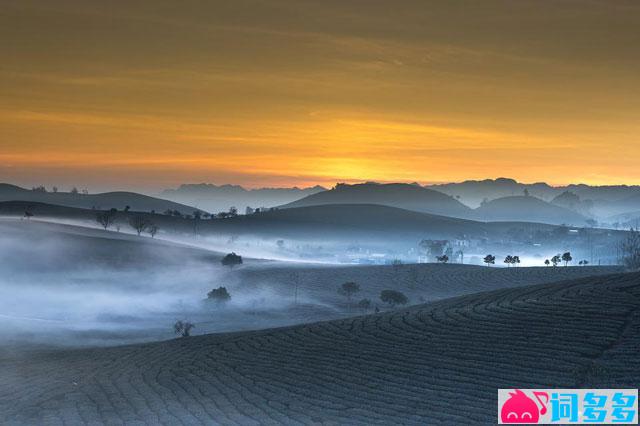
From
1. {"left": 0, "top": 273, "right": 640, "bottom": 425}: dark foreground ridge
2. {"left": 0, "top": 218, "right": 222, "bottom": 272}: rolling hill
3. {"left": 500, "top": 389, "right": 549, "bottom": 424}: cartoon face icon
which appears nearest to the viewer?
{"left": 500, "top": 389, "right": 549, "bottom": 424}: cartoon face icon

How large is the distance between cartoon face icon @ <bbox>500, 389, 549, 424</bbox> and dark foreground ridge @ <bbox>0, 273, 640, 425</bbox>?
25.7 inches

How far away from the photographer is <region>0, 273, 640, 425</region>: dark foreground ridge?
3250 centimetres

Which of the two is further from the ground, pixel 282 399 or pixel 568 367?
pixel 568 367

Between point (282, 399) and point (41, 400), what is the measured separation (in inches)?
435

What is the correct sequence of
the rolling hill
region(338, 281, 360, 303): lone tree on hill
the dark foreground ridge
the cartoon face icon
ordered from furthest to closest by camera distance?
the rolling hill
region(338, 281, 360, 303): lone tree on hill
the dark foreground ridge
the cartoon face icon

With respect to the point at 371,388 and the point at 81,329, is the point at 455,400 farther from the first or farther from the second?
the point at 81,329

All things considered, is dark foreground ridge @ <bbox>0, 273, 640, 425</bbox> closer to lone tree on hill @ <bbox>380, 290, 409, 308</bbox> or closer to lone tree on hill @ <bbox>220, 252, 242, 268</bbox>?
lone tree on hill @ <bbox>380, 290, 409, 308</bbox>

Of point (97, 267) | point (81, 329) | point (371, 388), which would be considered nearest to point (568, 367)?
point (371, 388)

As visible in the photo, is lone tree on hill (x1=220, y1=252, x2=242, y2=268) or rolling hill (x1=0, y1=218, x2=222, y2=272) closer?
rolling hill (x1=0, y1=218, x2=222, y2=272)

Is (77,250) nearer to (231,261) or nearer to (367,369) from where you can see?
(231,261)

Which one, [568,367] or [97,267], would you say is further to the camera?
[97,267]

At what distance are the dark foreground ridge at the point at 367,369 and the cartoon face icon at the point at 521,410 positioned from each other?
2.14 feet

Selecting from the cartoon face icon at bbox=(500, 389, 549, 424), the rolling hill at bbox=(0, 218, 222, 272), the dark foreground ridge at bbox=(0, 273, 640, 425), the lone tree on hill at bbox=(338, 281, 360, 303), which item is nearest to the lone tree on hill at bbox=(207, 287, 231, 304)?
the lone tree on hill at bbox=(338, 281, 360, 303)

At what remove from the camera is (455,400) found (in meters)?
32.4
